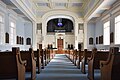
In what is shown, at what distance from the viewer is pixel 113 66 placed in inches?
173

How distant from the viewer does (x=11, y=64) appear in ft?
Result: 15.6

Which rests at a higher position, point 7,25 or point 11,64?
point 7,25

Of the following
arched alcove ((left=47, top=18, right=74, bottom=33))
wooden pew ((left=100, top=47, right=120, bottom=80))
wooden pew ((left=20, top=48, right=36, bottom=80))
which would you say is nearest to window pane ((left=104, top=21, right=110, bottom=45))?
wooden pew ((left=20, top=48, right=36, bottom=80))

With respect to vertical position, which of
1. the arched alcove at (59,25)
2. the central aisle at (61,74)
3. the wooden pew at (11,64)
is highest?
the arched alcove at (59,25)

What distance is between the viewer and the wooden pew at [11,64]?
466 cm

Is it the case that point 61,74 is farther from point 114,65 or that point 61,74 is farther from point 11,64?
point 114,65

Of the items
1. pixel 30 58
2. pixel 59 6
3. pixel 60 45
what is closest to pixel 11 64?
pixel 30 58

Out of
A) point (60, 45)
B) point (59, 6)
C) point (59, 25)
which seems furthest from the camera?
point (59, 25)

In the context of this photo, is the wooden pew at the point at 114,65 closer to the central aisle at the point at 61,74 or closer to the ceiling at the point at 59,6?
the central aisle at the point at 61,74

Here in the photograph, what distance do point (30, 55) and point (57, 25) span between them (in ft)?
104

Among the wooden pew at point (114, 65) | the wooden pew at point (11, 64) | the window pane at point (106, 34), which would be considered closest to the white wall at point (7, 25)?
the window pane at point (106, 34)

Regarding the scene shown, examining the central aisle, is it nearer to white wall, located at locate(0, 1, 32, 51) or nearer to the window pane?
white wall, located at locate(0, 1, 32, 51)

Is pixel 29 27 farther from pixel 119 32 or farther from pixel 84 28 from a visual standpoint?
pixel 119 32

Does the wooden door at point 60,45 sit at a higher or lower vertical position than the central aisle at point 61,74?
A: higher
